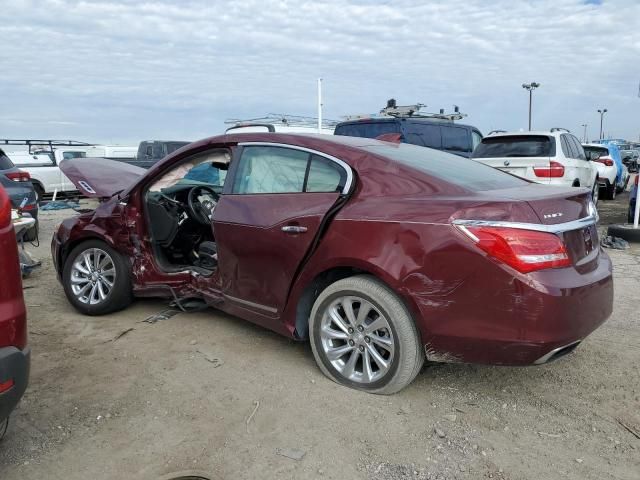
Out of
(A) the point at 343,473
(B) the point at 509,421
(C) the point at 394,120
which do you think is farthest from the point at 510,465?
(C) the point at 394,120

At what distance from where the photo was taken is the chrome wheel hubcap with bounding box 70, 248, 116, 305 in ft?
15.1

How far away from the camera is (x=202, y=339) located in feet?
13.6

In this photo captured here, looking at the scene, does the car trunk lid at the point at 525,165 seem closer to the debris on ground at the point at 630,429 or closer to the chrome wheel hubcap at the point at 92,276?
the debris on ground at the point at 630,429

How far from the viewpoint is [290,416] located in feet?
9.89

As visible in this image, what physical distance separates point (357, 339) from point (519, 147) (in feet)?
22.5

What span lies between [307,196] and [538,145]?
6670 millimetres

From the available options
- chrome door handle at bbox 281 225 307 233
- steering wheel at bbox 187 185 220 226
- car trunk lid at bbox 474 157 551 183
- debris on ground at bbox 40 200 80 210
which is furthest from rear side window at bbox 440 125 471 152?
debris on ground at bbox 40 200 80 210

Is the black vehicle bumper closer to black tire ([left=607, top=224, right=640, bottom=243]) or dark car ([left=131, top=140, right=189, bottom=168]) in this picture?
black tire ([left=607, top=224, right=640, bottom=243])

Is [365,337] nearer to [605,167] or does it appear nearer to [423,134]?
[423,134]

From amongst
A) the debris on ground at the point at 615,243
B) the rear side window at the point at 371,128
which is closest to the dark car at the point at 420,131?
the rear side window at the point at 371,128

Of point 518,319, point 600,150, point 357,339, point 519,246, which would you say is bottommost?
point 357,339

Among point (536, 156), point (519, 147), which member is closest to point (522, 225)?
point (536, 156)

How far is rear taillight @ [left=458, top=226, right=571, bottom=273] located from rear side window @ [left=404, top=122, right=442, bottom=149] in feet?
25.9

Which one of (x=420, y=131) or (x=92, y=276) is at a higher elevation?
(x=420, y=131)
